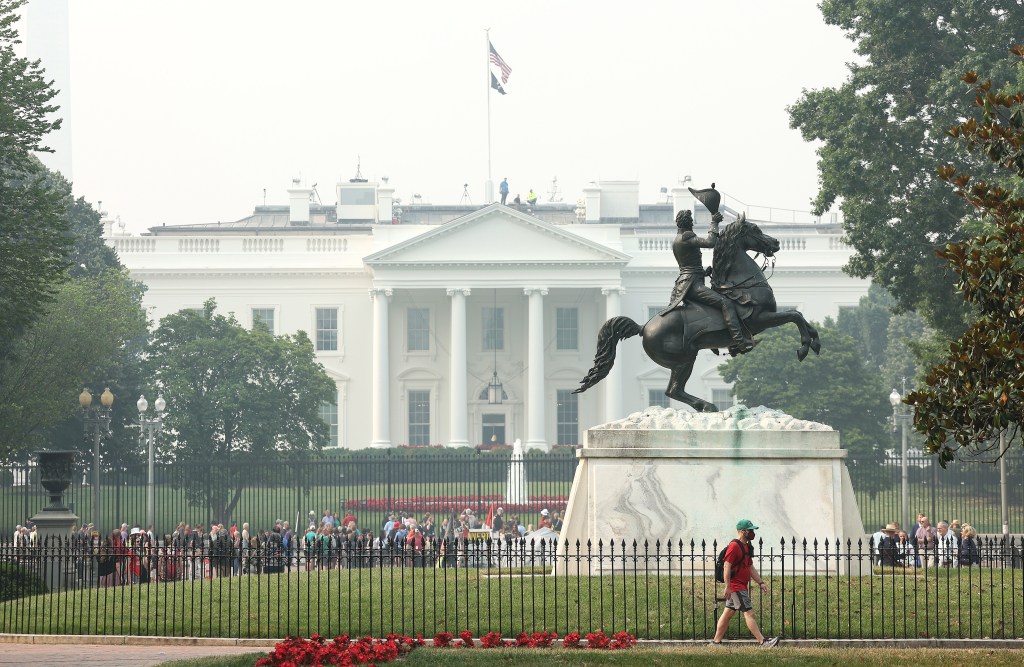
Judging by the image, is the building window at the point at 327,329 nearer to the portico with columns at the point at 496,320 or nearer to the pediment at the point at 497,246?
the portico with columns at the point at 496,320

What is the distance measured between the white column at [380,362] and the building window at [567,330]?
28.1 ft

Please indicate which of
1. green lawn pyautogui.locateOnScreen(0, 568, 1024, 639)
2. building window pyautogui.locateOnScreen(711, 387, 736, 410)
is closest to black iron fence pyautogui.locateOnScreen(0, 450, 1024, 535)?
green lawn pyautogui.locateOnScreen(0, 568, 1024, 639)

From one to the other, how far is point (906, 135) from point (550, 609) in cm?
1999

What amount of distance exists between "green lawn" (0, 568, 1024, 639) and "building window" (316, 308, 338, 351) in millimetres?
59050

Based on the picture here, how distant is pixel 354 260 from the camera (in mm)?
77438

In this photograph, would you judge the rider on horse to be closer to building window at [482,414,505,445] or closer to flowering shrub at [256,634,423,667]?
flowering shrub at [256,634,423,667]

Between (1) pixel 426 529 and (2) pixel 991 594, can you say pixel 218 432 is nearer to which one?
(1) pixel 426 529

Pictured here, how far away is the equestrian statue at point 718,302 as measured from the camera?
1855 centimetres

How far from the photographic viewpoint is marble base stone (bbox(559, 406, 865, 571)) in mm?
18406

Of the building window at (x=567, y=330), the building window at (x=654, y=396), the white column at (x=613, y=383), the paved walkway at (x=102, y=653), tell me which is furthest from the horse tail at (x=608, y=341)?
the building window at (x=567, y=330)

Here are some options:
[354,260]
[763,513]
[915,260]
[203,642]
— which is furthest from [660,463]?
[354,260]

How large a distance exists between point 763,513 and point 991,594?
2.78m

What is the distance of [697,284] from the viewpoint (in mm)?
18938

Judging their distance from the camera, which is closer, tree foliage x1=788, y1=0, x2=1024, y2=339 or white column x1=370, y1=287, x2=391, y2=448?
tree foliage x1=788, y1=0, x2=1024, y2=339
